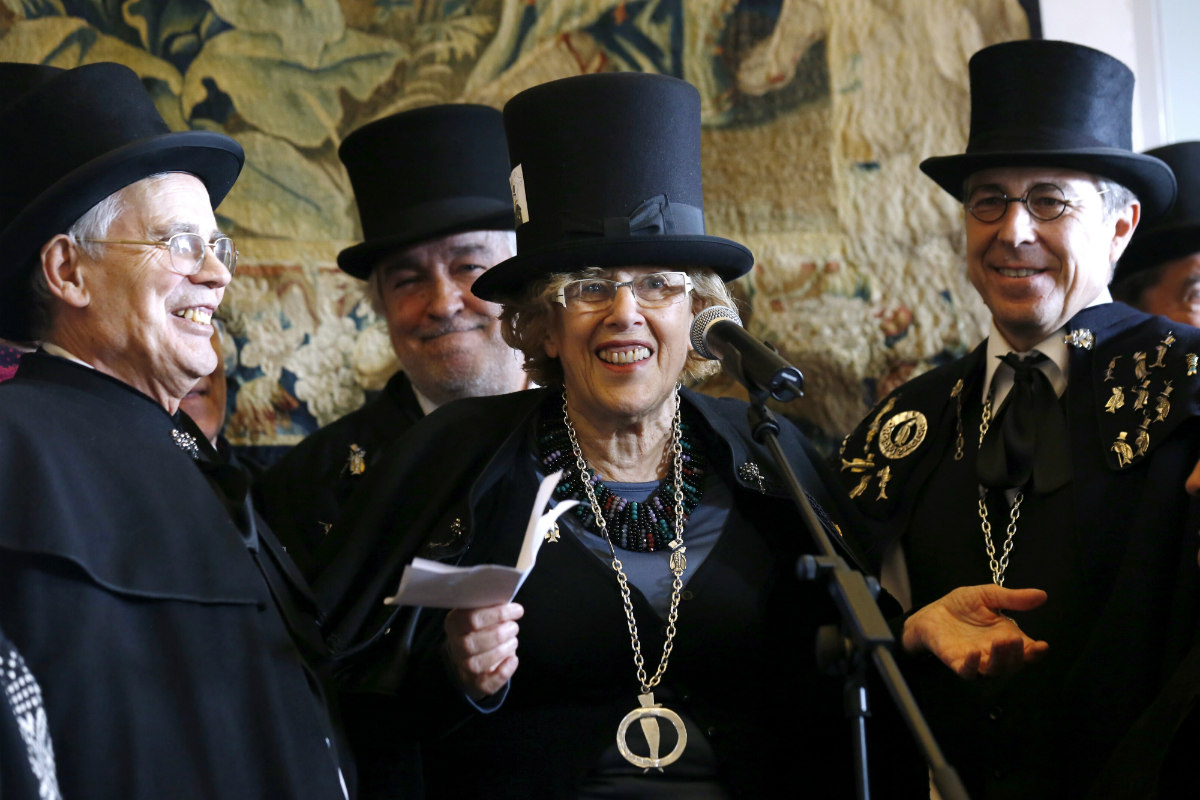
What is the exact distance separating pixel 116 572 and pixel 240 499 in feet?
1.41

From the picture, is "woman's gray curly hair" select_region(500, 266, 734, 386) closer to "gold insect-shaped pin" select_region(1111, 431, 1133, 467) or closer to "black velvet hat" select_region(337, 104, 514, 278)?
"black velvet hat" select_region(337, 104, 514, 278)

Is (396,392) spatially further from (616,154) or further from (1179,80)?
(1179,80)

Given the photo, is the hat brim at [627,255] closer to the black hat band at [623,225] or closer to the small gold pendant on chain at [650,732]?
the black hat band at [623,225]

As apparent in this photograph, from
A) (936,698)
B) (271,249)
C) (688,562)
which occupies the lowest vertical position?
(936,698)

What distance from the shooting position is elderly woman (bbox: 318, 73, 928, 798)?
2445mm

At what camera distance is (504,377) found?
3.85 meters

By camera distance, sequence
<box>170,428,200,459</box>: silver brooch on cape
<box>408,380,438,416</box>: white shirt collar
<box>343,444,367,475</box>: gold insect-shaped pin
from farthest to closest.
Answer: <box>408,380,438,416</box>: white shirt collar < <box>343,444,367,475</box>: gold insect-shaped pin < <box>170,428,200,459</box>: silver brooch on cape

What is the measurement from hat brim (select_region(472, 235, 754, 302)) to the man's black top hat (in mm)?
1752

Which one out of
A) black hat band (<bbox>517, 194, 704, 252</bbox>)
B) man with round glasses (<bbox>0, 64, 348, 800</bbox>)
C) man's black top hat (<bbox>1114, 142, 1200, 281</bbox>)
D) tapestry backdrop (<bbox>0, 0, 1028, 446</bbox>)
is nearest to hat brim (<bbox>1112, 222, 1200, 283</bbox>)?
man's black top hat (<bbox>1114, 142, 1200, 281</bbox>)

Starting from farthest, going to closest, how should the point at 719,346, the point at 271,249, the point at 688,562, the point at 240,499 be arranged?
1. the point at 271,249
2. the point at 688,562
3. the point at 240,499
4. the point at 719,346

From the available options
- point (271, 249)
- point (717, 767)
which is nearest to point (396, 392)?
point (271, 249)

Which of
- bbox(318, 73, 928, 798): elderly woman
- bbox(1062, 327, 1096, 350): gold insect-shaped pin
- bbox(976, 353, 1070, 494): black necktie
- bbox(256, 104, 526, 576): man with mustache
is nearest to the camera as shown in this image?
bbox(318, 73, 928, 798): elderly woman

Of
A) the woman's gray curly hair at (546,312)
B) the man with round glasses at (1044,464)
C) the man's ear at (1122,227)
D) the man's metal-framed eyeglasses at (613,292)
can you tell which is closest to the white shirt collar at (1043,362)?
the man with round glasses at (1044,464)

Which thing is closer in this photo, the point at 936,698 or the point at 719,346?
the point at 719,346
